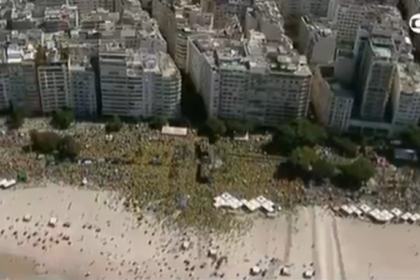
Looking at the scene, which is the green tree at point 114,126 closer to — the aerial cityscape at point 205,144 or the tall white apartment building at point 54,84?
the aerial cityscape at point 205,144

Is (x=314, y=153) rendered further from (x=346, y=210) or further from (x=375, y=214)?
(x=375, y=214)

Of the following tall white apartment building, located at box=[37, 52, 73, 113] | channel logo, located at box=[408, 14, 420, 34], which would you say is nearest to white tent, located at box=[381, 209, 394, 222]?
channel logo, located at box=[408, 14, 420, 34]

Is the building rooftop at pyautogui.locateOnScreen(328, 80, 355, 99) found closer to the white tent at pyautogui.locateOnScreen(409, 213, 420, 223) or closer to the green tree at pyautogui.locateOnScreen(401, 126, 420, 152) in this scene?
the green tree at pyautogui.locateOnScreen(401, 126, 420, 152)

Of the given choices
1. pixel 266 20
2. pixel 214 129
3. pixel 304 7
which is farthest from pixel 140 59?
pixel 304 7

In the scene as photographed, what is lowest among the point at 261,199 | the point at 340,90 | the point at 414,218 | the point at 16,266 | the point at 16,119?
the point at 16,266

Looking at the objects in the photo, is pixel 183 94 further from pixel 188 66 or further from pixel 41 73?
pixel 41 73
